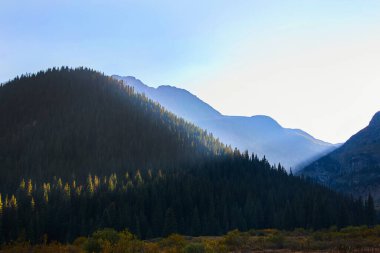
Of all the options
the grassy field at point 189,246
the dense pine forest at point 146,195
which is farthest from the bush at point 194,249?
the dense pine forest at point 146,195

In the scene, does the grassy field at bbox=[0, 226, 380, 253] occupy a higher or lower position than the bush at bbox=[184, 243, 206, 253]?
lower

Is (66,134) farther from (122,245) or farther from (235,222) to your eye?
(122,245)

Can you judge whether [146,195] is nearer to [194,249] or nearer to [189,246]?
[189,246]

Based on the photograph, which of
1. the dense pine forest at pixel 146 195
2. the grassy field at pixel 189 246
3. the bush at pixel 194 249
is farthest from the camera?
the dense pine forest at pixel 146 195

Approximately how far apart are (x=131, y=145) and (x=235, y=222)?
93638 mm

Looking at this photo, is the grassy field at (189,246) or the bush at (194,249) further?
the grassy field at (189,246)

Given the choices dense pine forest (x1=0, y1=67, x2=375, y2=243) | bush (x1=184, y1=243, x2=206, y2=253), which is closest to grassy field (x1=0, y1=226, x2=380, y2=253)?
bush (x1=184, y1=243, x2=206, y2=253)

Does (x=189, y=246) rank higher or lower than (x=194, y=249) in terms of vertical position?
higher

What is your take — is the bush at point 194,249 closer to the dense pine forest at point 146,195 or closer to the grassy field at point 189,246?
the grassy field at point 189,246

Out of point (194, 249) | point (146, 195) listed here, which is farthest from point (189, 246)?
point (146, 195)

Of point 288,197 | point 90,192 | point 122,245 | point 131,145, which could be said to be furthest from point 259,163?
point 122,245

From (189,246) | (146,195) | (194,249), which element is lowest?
(146,195)

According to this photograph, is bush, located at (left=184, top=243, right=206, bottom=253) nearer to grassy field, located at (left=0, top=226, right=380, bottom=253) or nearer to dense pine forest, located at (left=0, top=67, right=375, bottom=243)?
grassy field, located at (left=0, top=226, right=380, bottom=253)

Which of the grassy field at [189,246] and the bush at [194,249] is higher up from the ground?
the bush at [194,249]
